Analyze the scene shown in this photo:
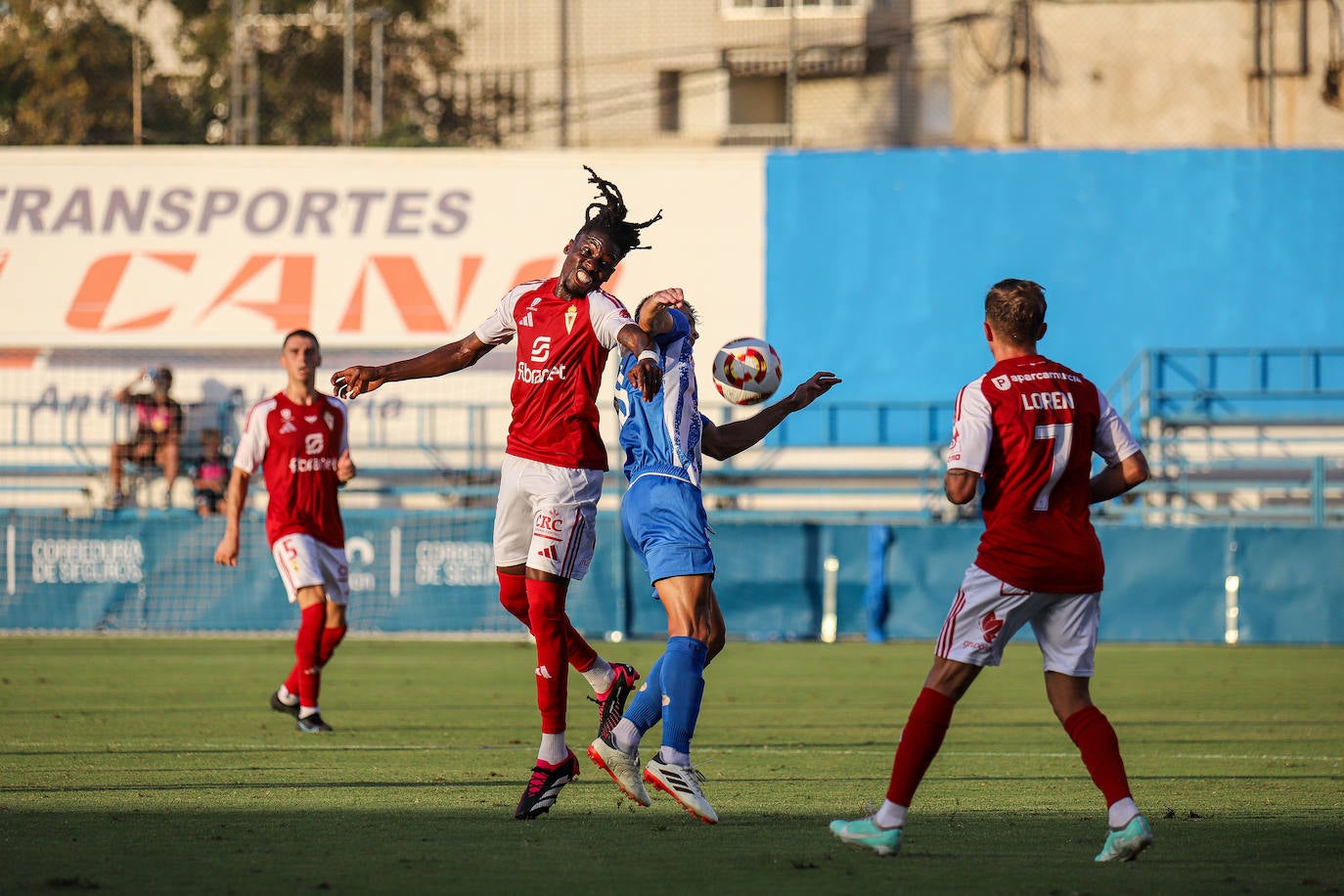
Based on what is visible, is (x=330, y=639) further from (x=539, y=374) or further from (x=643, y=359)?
(x=643, y=359)

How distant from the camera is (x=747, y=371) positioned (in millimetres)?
7840

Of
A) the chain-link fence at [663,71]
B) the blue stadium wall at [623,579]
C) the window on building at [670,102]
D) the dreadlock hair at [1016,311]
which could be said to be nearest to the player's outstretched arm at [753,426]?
the dreadlock hair at [1016,311]

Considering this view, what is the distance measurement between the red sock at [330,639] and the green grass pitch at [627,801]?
46 cm

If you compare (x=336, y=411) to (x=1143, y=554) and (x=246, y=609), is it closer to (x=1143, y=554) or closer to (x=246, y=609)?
(x=246, y=609)

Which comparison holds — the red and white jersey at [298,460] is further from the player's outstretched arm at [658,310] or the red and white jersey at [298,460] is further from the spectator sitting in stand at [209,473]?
the spectator sitting in stand at [209,473]

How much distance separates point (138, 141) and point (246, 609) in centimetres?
1109

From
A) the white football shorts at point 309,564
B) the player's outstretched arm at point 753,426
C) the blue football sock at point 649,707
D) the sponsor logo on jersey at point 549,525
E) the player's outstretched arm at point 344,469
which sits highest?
the player's outstretched arm at point 753,426

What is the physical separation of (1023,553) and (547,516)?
2.28m

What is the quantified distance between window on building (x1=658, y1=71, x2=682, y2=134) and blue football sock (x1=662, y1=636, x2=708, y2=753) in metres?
29.6

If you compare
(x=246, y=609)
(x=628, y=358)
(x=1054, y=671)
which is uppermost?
(x=628, y=358)

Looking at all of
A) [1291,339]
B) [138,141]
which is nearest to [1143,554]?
[1291,339]

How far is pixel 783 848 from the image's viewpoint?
A: 6.21 m

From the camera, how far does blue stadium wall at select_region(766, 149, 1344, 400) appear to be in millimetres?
24516

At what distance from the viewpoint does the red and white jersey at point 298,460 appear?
10977 mm
